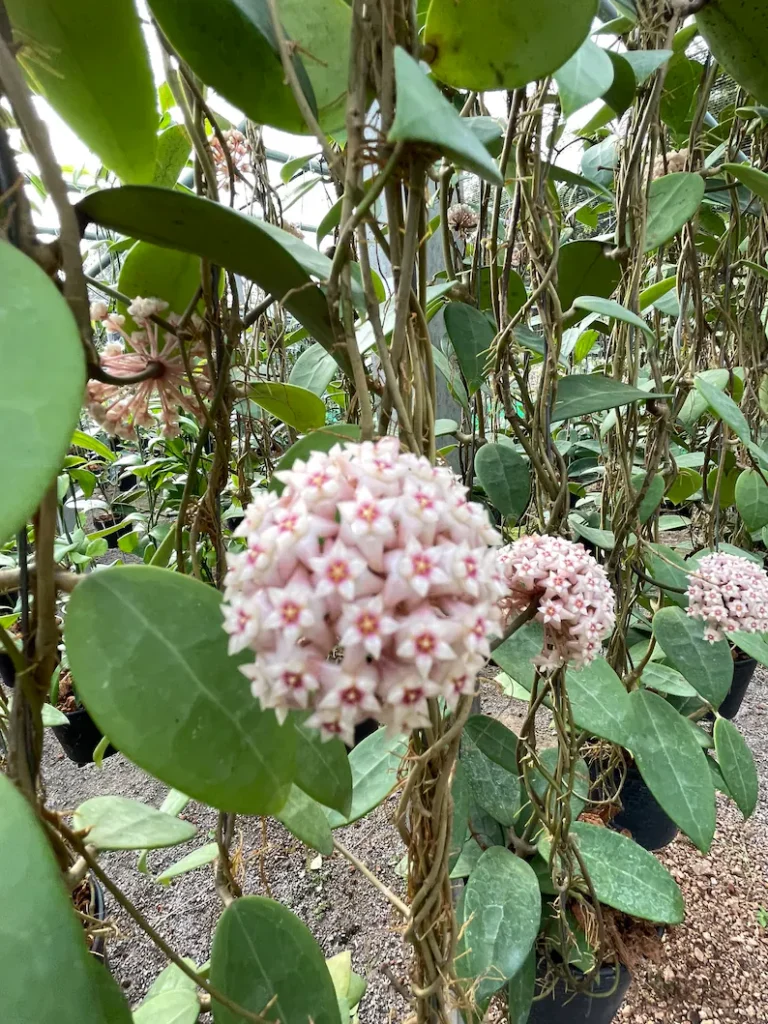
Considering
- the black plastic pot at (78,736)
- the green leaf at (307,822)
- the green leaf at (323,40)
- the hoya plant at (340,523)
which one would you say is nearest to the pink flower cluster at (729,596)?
the hoya plant at (340,523)

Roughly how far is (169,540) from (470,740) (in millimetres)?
338

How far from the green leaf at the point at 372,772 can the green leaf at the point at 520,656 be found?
0.11m

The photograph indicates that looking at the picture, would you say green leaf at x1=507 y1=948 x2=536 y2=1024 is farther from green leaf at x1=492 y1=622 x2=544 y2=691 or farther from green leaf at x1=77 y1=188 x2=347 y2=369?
green leaf at x1=77 y1=188 x2=347 y2=369

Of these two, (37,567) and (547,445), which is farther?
(547,445)

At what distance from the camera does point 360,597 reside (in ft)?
0.73

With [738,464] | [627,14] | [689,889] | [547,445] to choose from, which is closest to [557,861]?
[547,445]

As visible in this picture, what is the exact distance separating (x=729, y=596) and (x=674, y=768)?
0.58 feet

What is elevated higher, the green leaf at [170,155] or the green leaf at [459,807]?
the green leaf at [170,155]

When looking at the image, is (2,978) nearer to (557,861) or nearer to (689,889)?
(557,861)

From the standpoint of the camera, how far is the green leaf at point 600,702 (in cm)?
56

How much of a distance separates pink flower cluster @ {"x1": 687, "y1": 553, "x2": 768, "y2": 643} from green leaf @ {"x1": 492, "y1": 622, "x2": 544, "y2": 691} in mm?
186

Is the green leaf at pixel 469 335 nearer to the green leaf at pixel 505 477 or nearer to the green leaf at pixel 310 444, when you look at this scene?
the green leaf at pixel 505 477

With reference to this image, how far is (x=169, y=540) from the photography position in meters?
0.55

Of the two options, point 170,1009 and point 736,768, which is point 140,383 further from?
point 736,768
